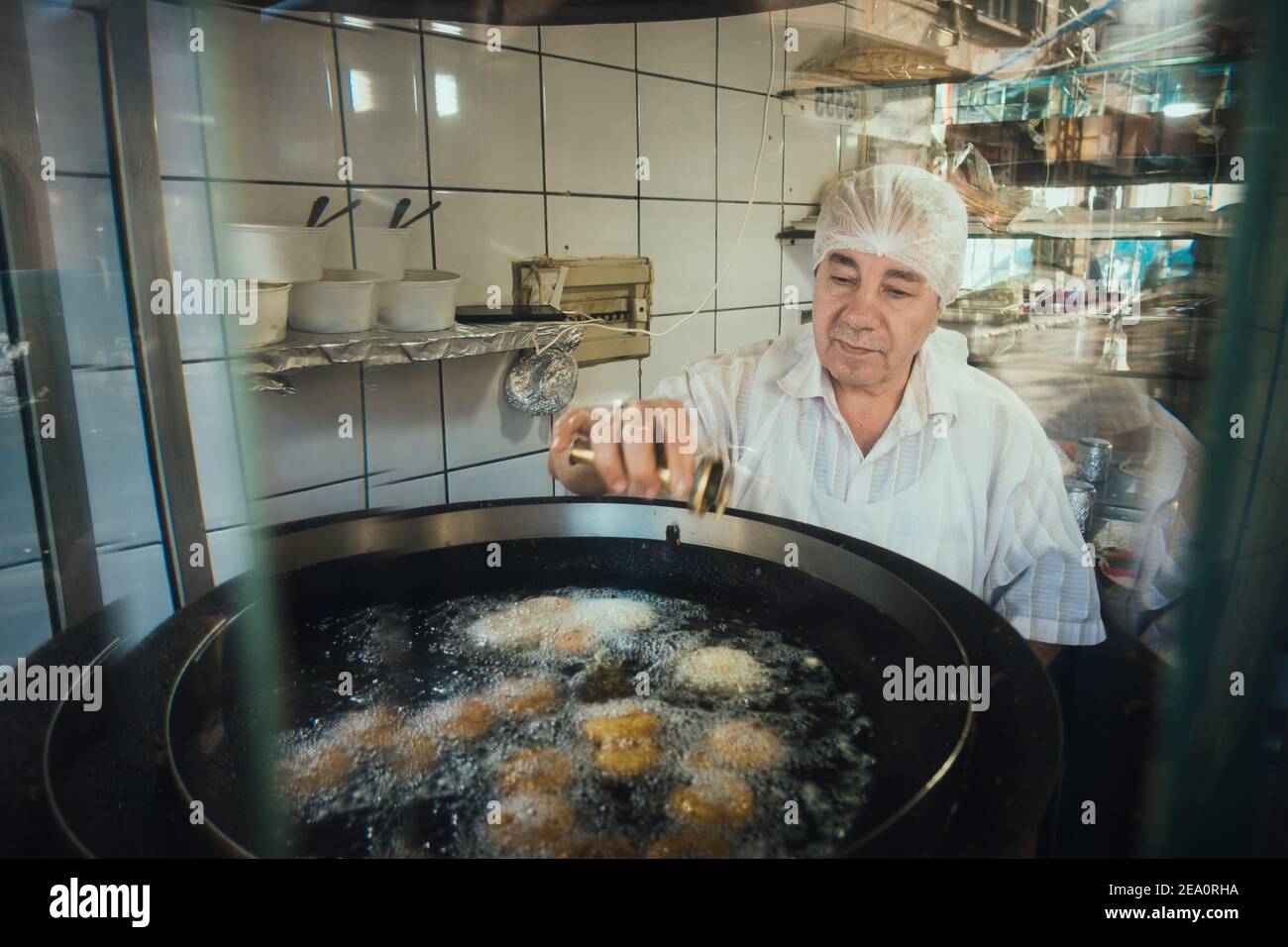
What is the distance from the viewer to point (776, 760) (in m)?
0.74

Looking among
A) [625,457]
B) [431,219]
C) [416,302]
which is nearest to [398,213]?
[431,219]

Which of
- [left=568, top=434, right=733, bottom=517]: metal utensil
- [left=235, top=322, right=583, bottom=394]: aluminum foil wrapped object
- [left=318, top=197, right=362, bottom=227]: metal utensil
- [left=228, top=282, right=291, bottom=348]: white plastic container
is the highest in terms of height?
[left=318, top=197, right=362, bottom=227]: metal utensil

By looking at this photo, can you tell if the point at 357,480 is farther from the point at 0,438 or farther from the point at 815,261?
the point at 815,261

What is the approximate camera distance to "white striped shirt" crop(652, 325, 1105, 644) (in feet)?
3.52

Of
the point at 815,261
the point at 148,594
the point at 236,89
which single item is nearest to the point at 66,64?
the point at 236,89

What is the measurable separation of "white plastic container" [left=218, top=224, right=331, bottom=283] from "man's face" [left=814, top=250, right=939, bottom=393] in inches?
30.5

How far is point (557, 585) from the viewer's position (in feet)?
3.55

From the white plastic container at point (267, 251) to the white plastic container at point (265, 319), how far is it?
2cm

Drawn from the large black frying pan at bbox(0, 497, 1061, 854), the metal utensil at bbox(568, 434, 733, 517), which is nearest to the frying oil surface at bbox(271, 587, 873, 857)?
the large black frying pan at bbox(0, 497, 1061, 854)

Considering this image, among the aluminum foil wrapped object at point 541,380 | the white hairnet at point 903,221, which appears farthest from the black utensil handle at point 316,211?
the white hairnet at point 903,221

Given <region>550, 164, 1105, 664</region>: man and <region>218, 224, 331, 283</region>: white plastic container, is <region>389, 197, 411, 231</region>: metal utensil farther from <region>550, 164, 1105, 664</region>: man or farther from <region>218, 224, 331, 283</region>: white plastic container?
<region>550, 164, 1105, 664</region>: man

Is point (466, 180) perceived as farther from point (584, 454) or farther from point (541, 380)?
point (584, 454)

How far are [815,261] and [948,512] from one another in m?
0.46

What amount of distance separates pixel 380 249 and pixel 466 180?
0.67 ft
